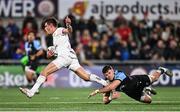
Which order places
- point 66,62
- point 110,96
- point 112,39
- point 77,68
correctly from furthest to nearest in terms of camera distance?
point 112,39, point 77,68, point 66,62, point 110,96

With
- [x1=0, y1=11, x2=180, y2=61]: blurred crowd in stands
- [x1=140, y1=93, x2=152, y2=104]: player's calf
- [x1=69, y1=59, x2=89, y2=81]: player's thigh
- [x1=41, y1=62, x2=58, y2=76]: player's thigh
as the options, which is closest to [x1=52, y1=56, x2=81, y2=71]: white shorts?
[x1=69, y1=59, x2=89, y2=81]: player's thigh

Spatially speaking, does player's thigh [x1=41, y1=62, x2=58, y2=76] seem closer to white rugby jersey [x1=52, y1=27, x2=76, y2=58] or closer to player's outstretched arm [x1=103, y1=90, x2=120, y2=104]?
white rugby jersey [x1=52, y1=27, x2=76, y2=58]

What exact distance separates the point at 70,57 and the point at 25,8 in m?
13.8

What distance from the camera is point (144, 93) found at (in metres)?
17.3

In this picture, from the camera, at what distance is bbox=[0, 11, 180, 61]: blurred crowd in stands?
97.2 ft

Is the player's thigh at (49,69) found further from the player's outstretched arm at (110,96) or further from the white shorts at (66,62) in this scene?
the player's outstretched arm at (110,96)

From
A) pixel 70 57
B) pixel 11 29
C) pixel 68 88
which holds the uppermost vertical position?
pixel 70 57

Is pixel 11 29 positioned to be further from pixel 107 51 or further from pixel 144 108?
pixel 144 108

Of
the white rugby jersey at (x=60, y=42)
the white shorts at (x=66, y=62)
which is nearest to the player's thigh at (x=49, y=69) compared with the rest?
the white shorts at (x=66, y=62)

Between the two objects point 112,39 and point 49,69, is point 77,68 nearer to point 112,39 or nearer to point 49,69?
point 49,69

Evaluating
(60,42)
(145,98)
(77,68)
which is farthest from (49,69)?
(145,98)

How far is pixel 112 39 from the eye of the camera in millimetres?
30266

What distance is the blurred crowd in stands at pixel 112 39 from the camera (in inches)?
1167

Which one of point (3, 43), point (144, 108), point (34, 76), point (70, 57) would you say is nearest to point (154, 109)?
point (144, 108)
